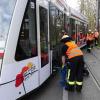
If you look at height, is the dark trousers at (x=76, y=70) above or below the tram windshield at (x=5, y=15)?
below

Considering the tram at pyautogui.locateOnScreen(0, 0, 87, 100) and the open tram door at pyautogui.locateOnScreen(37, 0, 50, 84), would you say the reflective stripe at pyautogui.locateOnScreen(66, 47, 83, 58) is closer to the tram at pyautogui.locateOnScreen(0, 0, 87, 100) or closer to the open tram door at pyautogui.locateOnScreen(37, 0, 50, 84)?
the open tram door at pyautogui.locateOnScreen(37, 0, 50, 84)

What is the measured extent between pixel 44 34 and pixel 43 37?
22 centimetres

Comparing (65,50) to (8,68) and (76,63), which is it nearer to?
(76,63)

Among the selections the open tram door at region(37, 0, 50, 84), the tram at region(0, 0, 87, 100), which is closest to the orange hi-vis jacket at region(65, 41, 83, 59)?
the open tram door at region(37, 0, 50, 84)

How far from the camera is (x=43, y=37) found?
34.6 feet

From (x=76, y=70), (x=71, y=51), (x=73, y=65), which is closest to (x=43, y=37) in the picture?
(x=71, y=51)

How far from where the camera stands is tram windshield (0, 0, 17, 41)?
8059 mm

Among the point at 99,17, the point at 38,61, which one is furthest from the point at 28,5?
the point at 99,17

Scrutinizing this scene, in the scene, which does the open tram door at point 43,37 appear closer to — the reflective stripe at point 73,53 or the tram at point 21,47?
the tram at point 21,47

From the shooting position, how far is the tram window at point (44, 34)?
10197mm

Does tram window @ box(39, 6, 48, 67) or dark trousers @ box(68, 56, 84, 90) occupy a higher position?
tram window @ box(39, 6, 48, 67)

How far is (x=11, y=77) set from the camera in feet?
26.2

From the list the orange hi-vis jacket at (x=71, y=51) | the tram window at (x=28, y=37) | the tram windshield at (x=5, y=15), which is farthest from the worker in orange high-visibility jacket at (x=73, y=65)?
the tram windshield at (x=5, y=15)

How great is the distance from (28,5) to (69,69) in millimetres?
2918
